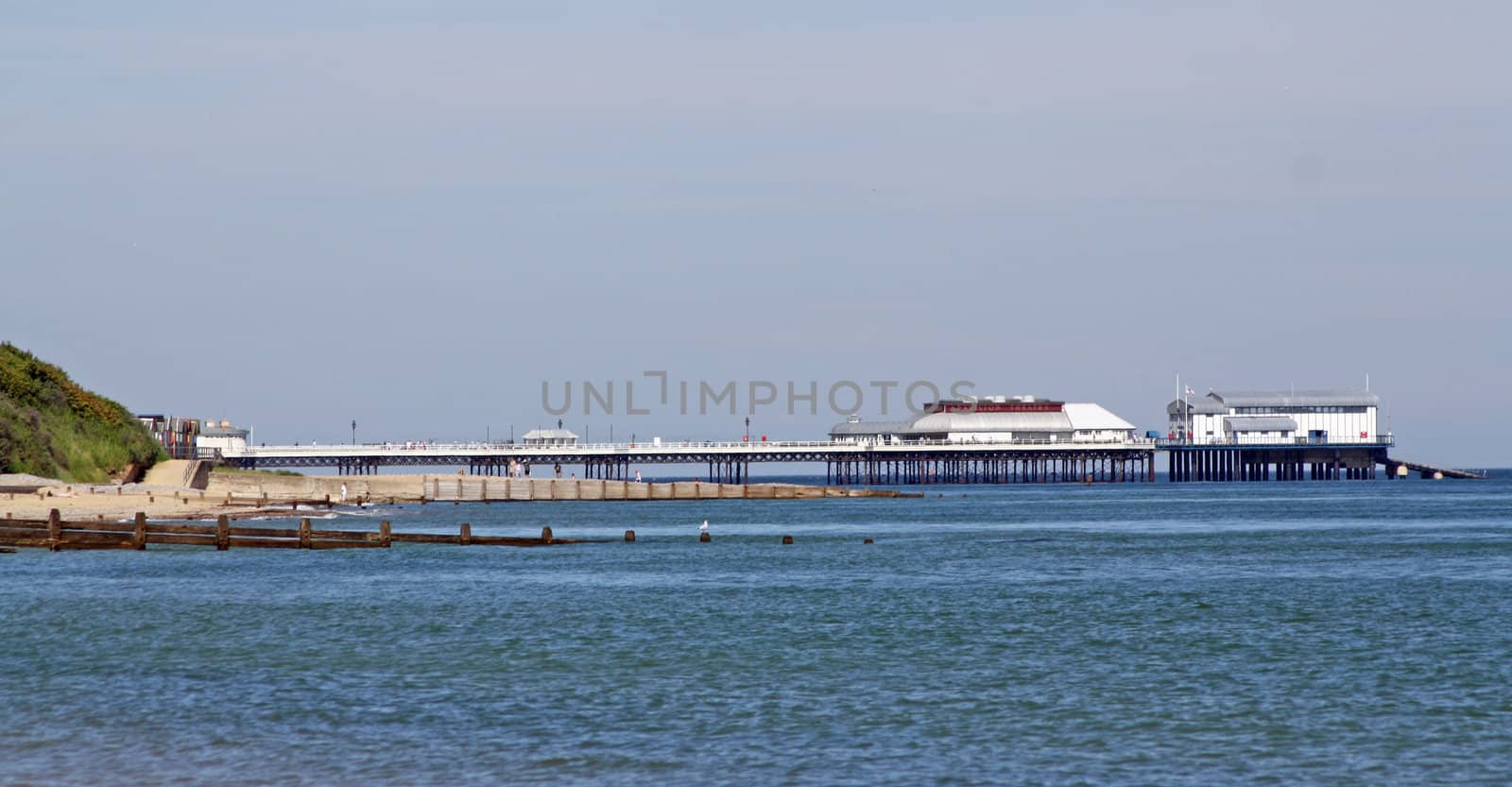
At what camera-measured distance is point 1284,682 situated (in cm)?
2462

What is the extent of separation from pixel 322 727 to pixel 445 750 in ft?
7.76

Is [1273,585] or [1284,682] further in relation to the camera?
[1273,585]

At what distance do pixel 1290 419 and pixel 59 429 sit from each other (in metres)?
137

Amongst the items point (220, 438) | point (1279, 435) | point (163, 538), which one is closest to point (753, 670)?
point (163, 538)

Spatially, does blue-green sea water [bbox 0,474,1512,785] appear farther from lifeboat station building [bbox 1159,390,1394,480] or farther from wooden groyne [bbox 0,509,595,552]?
lifeboat station building [bbox 1159,390,1394,480]

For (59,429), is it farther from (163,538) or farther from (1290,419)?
(1290,419)

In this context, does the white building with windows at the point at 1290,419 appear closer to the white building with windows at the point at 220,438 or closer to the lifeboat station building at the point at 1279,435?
the lifeboat station building at the point at 1279,435

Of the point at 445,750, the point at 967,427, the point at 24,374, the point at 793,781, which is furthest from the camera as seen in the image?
the point at 967,427

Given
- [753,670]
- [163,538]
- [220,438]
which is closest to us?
[753,670]

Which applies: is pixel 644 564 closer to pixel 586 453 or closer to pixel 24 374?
pixel 24 374

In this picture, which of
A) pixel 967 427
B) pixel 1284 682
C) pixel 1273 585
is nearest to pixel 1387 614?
pixel 1273 585

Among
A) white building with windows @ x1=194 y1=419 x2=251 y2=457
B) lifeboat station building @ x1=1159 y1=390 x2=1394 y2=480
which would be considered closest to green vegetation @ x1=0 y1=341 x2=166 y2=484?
white building with windows @ x1=194 y1=419 x2=251 y2=457

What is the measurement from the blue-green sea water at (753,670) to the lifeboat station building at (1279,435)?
144m

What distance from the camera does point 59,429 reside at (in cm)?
10438
